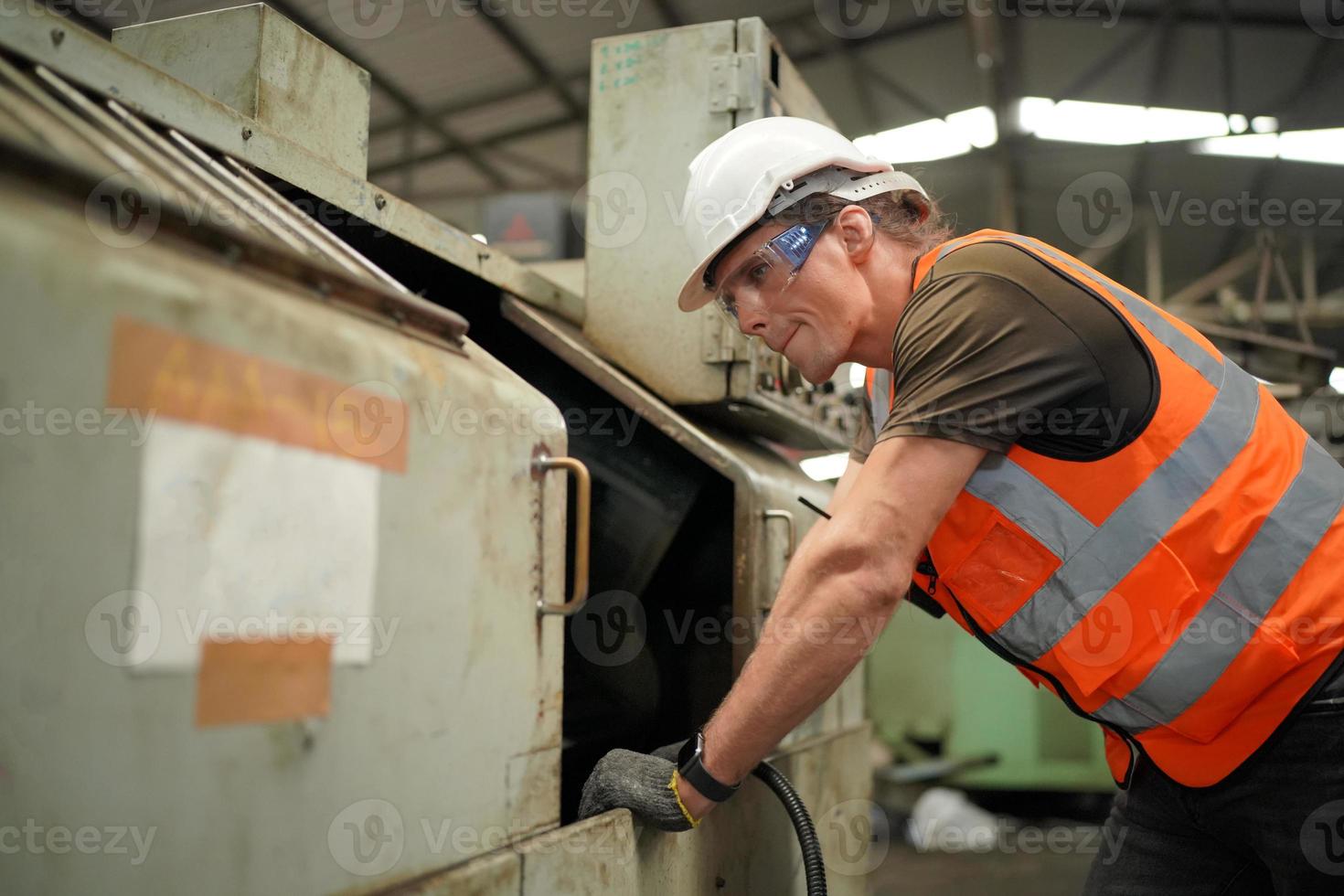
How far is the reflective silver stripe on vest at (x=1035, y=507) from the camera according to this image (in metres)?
1.21

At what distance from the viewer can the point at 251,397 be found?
844 millimetres

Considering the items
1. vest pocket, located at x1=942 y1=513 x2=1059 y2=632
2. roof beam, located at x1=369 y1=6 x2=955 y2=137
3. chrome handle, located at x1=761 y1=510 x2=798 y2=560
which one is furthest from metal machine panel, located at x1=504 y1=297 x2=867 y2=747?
roof beam, located at x1=369 y1=6 x2=955 y2=137

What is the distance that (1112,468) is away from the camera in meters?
1.19

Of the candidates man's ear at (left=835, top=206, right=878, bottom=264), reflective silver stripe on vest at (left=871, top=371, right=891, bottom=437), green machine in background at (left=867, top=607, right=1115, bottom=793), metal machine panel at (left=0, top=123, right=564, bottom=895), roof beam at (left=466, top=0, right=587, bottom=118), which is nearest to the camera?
metal machine panel at (left=0, top=123, right=564, bottom=895)

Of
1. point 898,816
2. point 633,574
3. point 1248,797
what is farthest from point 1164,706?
point 898,816

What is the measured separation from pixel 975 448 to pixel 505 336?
1.02m

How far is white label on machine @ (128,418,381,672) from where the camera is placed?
30.7 inches

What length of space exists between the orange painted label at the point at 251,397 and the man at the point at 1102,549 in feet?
1.78

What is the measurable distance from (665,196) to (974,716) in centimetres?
394

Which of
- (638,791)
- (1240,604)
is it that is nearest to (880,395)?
(1240,604)

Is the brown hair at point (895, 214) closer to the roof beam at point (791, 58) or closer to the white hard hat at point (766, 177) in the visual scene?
the white hard hat at point (766, 177)

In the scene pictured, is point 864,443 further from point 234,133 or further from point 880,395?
point 234,133

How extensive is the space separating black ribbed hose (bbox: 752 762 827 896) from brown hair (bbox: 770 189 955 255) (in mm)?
820

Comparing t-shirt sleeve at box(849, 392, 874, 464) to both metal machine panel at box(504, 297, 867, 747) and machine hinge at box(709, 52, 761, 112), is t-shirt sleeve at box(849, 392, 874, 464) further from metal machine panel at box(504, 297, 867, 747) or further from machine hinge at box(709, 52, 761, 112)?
machine hinge at box(709, 52, 761, 112)
